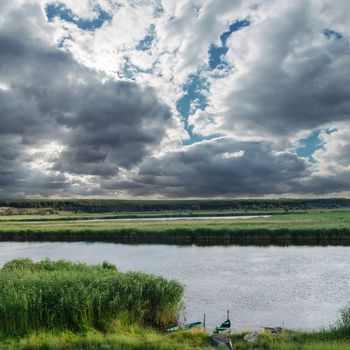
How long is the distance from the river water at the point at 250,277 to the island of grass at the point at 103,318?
11.8 ft

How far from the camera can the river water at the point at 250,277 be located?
82.0 ft

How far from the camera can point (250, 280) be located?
35.8 meters

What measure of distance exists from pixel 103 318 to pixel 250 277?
2065 cm

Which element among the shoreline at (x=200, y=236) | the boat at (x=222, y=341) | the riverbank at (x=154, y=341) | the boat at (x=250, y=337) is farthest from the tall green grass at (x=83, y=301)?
the shoreline at (x=200, y=236)

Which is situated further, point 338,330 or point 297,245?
point 297,245

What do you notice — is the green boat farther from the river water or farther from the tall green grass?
the river water

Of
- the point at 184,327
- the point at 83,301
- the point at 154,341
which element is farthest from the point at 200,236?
the point at 154,341

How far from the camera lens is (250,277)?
3728 centimetres

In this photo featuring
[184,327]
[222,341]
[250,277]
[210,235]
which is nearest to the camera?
[222,341]

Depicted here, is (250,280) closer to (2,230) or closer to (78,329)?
(78,329)

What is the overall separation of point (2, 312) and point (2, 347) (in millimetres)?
3798

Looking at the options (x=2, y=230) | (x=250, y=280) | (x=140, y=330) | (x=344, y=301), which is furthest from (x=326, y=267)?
(x=2, y=230)

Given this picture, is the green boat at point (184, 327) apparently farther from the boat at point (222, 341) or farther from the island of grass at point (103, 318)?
the boat at point (222, 341)

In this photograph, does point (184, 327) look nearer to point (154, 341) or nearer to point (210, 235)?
point (154, 341)
